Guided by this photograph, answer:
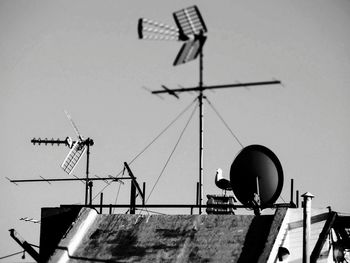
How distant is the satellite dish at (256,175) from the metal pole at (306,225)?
2.42 metres

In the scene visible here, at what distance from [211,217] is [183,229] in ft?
3.25

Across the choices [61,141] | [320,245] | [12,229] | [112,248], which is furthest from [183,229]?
[61,141]

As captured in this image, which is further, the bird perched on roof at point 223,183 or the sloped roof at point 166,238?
the bird perched on roof at point 223,183

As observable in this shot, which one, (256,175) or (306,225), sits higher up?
(256,175)

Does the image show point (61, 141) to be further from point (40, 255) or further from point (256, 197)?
point (256, 197)

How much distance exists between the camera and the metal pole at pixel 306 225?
22.9m

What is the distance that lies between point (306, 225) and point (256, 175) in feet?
11.8

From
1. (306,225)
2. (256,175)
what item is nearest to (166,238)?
(256,175)

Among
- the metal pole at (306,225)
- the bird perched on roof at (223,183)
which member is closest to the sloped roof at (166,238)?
the metal pole at (306,225)

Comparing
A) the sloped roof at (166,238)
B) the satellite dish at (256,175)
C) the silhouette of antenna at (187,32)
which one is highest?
the silhouette of antenna at (187,32)

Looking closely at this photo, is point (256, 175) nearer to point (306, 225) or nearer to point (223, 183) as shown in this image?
point (223, 183)

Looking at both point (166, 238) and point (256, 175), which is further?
point (256, 175)

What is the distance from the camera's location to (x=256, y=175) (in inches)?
1031

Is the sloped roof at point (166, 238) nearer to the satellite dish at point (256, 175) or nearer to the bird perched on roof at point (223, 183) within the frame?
the satellite dish at point (256, 175)
